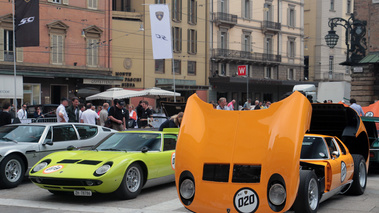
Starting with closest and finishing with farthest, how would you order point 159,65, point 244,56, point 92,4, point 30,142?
1. point 30,142
2. point 92,4
3. point 159,65
4. point 244,56

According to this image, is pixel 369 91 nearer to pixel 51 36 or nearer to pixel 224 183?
pixel 51 36

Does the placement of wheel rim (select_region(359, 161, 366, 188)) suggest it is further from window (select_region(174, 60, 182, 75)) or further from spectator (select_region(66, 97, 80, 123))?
window (select_region(174, 60, 182, 75))

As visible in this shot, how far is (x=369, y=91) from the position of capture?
2975cm

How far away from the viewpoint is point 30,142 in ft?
36.8

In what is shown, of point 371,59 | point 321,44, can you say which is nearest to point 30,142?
point 371,59

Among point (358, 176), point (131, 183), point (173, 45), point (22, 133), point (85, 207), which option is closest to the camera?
point (85, 207)

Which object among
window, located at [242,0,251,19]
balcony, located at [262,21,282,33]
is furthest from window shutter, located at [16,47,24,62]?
→ balcony, located at [262,21,282,33]

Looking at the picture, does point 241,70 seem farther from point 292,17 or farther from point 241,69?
point 292,17

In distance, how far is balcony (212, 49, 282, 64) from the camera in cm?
5025

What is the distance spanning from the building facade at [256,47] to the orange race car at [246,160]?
139 ft

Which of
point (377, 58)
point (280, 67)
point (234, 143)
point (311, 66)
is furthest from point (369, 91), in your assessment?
point (311, 66)

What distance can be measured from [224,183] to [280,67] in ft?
176

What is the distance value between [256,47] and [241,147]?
163 ft

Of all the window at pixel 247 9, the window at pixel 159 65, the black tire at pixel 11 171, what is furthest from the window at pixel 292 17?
the black tire at pixel 11 171
